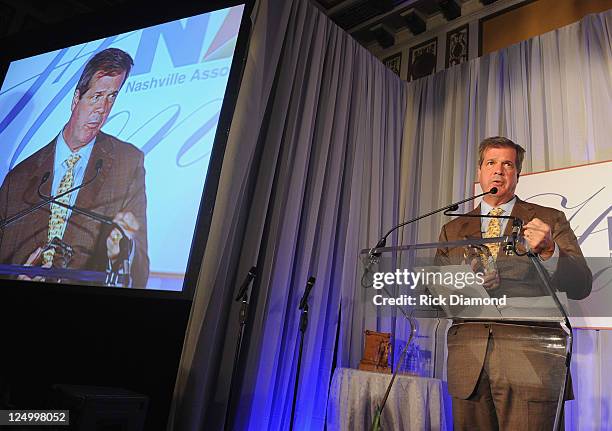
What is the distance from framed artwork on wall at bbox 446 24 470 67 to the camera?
4.23 meters

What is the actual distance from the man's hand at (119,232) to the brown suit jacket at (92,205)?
0.03 metres

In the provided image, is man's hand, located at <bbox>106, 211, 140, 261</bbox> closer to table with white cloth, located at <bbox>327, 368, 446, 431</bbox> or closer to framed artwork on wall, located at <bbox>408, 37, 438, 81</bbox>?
table with white cloth, located at <bbox>327, 368, 446, 431</bbox>

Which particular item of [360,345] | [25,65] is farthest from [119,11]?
[360,345]

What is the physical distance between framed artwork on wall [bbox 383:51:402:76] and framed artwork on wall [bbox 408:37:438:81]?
0.11 meters

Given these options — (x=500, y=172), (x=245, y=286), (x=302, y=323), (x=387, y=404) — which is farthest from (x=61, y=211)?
(x=500, y=172)

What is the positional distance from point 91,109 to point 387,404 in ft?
8.31

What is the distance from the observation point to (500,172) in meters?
3.25

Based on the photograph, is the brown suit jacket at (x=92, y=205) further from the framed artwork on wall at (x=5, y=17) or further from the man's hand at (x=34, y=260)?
the framed artwork on wall at (x=5, y=17)

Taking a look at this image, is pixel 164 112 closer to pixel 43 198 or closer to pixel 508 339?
pixel 43 198

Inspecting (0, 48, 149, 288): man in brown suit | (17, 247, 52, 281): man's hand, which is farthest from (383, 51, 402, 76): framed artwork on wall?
(17, 247, 52, 281): man's hand

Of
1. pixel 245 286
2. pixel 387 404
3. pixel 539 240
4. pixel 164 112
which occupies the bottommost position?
pixel 387 404

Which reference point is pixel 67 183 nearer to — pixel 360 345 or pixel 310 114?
pixel 310 114

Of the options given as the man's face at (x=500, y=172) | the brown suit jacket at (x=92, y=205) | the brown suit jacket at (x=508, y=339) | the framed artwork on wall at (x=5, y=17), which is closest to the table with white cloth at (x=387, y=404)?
the brown suit jacket at (x=508, y=339)

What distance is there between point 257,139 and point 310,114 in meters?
0.48
